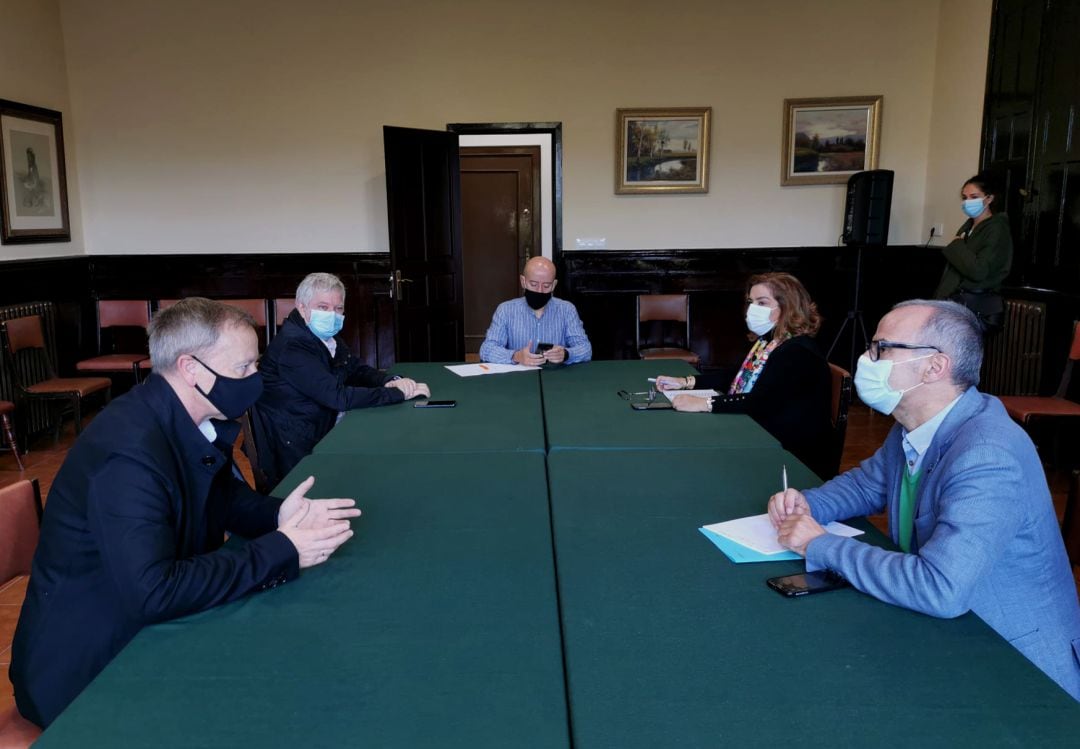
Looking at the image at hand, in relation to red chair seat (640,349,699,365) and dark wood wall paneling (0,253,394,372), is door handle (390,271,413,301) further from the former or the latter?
red chair seat (640,349,699,365)

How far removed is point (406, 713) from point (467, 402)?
2241mm

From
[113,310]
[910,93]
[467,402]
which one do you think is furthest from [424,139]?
[910,93]

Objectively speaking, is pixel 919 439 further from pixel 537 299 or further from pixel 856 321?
pixel 856 321

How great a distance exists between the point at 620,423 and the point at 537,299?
170 centimetres

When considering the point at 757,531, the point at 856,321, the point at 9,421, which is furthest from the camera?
the point at 856,321

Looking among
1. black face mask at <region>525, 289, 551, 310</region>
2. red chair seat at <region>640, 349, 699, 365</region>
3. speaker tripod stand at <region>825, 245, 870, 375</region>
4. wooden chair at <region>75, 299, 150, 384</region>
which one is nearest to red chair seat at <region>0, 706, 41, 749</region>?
black face mask at <region>525, 289, 551, 310</region>

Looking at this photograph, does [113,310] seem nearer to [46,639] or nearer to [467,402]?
[467,402]

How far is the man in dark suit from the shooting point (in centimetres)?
153

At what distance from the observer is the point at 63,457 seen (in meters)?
5.57

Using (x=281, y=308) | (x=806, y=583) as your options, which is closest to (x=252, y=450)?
(x=806, y=583)

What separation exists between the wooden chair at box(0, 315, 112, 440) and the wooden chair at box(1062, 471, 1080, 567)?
552 cm

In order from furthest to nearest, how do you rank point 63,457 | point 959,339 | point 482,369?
1. point 63,457
2. point 482,369
3. point 959,339

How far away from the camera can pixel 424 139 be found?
255 inches

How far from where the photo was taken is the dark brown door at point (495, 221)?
903cm
